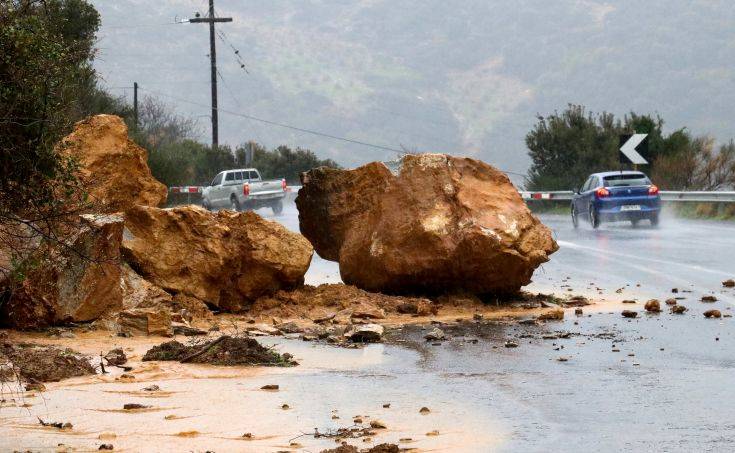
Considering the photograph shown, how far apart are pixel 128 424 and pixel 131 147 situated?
1007 centimetres

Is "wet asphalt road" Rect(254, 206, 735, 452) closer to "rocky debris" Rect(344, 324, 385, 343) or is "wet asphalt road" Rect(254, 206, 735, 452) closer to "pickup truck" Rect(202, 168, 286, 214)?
"rocky debris" Rect(344, 324, 385, 343)

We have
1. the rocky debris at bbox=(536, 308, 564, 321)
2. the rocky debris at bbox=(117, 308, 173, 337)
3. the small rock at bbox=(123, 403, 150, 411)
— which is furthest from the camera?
the rocky debris at bbox=(536, 308, 564, 321)

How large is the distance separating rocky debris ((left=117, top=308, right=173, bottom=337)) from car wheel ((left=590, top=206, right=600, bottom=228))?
24.6 meters

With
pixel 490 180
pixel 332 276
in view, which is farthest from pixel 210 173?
pixel 490 180

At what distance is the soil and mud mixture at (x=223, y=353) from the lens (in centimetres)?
1229

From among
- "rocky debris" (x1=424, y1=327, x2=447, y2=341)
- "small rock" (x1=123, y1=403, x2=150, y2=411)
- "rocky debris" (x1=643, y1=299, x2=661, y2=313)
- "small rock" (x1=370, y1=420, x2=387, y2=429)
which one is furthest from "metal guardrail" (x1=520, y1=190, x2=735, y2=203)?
"small rock" (x1=370, y1=420, x2=387, y2=429)

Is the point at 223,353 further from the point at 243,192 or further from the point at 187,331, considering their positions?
the point at 243,192

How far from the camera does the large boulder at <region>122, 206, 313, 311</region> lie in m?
16.3

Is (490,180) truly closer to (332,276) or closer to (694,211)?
(332,276)

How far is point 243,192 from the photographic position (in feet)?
176

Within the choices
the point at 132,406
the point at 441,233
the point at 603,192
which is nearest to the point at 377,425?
the point at 132,406

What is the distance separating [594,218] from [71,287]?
25090 millimetres

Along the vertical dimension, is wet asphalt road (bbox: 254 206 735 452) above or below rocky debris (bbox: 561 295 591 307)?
below

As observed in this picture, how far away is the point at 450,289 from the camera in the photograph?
17500 millimetres
